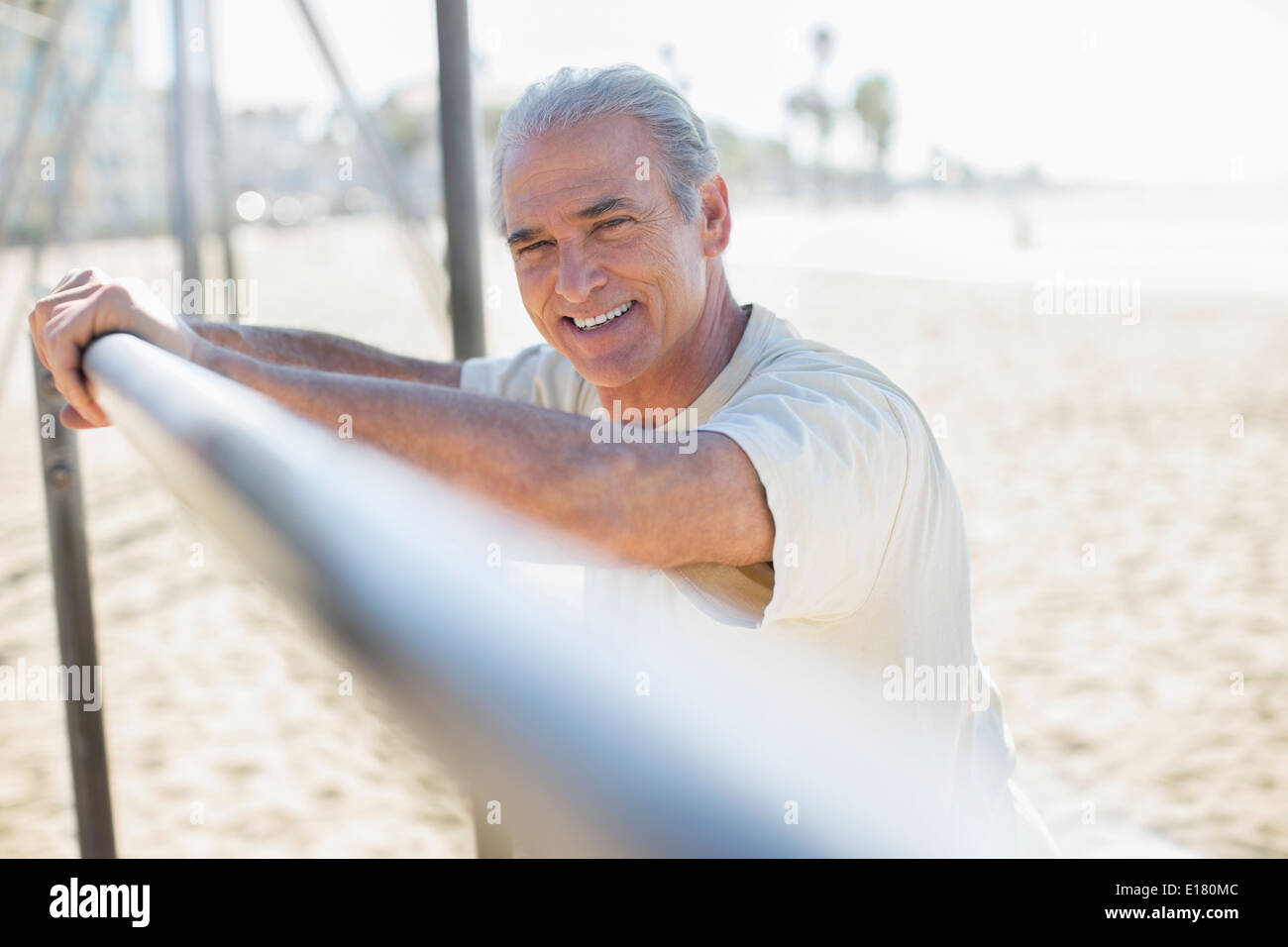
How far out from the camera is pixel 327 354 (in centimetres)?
229

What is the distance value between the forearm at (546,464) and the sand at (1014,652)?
0.30 metres

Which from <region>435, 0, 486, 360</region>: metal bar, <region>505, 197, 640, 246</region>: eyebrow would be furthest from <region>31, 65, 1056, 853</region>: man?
<region>435, 0, 486, 360</region>: metal bar

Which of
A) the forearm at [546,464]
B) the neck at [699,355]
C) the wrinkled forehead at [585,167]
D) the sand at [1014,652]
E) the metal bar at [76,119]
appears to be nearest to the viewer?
the forearm at [546,464]

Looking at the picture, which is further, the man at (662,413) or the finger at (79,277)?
the finger at (79,277)

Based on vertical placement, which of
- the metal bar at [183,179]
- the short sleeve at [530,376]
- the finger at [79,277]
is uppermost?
the metal bar at [183,179]

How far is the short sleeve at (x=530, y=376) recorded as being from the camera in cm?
226

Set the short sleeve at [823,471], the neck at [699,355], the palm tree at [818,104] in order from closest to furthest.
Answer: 1. the short sleeve at [823,471]
2. the neck at [699,355]
3. the palm tree at [818,104]

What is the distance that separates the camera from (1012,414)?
8.59 m

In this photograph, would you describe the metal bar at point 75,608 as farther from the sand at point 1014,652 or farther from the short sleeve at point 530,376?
the short sleeve at point 530,376

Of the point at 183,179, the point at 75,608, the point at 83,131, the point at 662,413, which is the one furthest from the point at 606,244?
the point at 83,131

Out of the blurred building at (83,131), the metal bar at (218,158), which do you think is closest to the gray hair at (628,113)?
the metal bar at (218,158)
